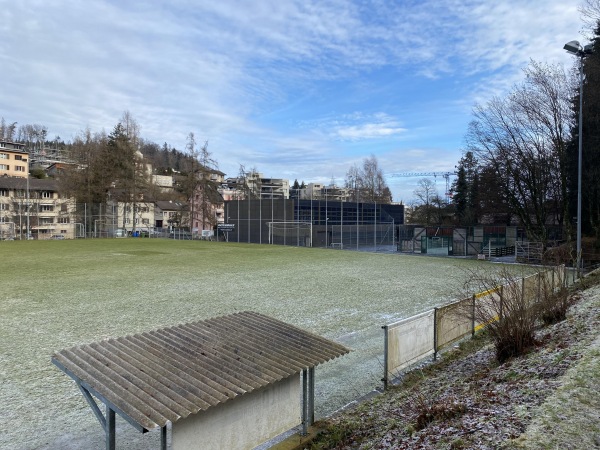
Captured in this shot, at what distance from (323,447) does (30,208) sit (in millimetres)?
66143

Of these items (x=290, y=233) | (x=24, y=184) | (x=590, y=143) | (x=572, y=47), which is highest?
(x=572, y=47)

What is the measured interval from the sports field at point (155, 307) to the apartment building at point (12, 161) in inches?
2513

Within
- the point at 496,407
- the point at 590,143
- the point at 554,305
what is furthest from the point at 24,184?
the point at 496,407

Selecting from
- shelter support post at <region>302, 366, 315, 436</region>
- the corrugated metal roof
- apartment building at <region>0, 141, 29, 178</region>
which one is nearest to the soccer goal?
shelter support post at <region>302, 366, 315, 436</region>

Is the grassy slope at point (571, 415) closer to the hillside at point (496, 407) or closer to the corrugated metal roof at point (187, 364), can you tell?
the hillside at point (496, 407)

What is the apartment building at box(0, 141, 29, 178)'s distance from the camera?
75.3 metres

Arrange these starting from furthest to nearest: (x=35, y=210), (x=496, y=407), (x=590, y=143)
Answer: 1. (x=35, y=210)
2. (x=590, y=143)
3. (x=496, y=407)

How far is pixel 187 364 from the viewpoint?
387 cm

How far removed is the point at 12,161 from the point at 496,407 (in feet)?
306

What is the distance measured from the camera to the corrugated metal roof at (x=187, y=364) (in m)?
3.20

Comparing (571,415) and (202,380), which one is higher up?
(202,380)

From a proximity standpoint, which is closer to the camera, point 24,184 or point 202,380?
point 202,380

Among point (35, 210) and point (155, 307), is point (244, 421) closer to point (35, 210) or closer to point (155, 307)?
point (155, 307)

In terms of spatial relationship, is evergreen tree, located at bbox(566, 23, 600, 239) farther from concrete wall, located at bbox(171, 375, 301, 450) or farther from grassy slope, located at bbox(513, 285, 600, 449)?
concrete wall, located at bbox(171, 375, 301, 450)
